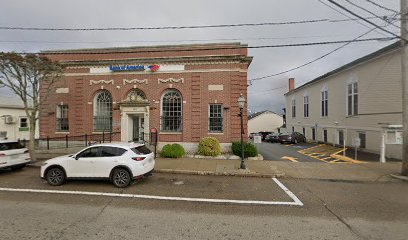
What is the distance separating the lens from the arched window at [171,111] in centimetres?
1562

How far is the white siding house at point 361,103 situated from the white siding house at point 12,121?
3228 cm

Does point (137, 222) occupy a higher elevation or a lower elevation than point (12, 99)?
lower

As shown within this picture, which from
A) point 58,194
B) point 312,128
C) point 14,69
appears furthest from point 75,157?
point 312,128

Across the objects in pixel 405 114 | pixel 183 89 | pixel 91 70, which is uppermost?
pixel 91 70

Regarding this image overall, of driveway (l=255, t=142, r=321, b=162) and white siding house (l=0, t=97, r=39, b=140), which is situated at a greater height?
white siding house (l=0, t=97, r=39, b=140)

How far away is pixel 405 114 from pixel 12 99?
126ft

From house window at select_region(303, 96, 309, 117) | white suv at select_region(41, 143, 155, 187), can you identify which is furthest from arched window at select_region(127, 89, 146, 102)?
house window at select_region(303, 96, 309, 117)

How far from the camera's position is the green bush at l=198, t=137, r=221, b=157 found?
13898 millimetres

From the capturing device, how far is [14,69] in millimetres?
11188

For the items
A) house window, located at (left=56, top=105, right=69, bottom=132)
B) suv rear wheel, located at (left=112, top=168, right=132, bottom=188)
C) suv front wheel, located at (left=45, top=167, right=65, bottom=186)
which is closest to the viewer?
suv rear wheel, located at (left=112, top=168, right=132, bottom=188)

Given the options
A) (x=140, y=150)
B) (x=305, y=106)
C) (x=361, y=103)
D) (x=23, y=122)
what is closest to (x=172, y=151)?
(x=140, y=150)

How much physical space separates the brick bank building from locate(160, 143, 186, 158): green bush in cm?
117

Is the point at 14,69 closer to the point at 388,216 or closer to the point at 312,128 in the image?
the point at 388,216

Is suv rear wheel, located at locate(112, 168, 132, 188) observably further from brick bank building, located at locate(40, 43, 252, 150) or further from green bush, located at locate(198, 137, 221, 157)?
brick bank building, located at locate(40, 43, 252, 150)
